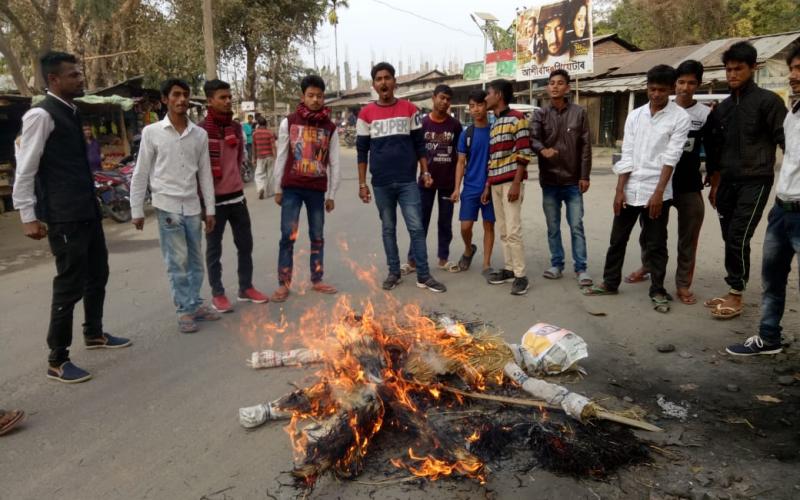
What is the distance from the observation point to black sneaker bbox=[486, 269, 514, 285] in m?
5.81

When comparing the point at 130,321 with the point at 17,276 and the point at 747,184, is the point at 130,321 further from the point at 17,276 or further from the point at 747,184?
the point at 747,184

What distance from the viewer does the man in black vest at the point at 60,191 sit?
3660 mm

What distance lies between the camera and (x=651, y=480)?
263cm

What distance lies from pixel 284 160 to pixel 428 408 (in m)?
3.14

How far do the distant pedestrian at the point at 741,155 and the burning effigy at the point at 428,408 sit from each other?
84.2 inches

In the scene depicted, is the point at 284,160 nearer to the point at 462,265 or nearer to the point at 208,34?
the point at 462,265

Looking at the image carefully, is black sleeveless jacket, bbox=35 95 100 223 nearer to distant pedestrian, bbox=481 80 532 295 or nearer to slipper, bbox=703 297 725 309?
distant pedestrian, bbox=481 80 532 295

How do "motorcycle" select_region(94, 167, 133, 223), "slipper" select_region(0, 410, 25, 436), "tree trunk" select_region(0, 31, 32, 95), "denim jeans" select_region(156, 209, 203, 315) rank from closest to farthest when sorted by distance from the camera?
"slipper" select_region(0, 410, 25, 436) < "denim jeans" select_region(156, 209, 203, 315) < "motorcycle" select_region(94, 167, 133, 223) < "tree trunk" select_region(0, 31, 32, 95)

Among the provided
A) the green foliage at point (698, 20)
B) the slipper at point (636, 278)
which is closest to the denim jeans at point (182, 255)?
the slipper at point (636, 278)

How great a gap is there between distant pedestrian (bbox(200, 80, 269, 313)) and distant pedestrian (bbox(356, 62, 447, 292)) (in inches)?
49.0

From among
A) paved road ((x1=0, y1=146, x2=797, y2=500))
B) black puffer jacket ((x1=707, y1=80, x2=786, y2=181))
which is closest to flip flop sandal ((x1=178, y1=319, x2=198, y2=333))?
paved road ((x1=0, y1=146, x2=797, y2=500))

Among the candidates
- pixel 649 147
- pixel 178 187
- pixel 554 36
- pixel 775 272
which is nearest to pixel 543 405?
pixel 775 272

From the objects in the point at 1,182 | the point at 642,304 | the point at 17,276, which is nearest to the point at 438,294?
the point at 642,304

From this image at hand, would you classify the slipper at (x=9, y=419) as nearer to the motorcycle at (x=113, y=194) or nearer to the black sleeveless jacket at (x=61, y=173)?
the black sleeveless jacket at (x=61, y=173)
